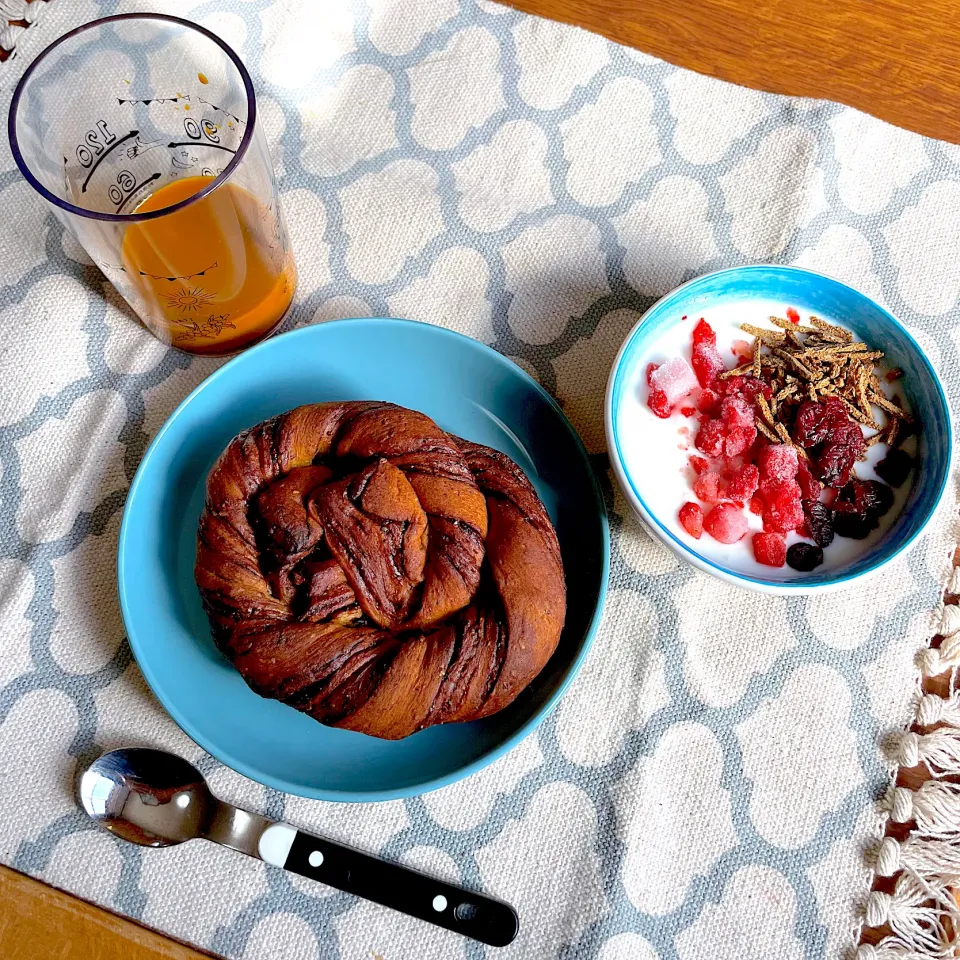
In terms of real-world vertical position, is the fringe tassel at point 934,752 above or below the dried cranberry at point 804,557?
below

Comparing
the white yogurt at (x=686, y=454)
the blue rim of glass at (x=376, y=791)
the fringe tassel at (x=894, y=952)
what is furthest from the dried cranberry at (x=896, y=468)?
the fringe tassel at (x=894, y=952)

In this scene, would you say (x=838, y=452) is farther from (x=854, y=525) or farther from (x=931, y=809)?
(x=931, y=809)

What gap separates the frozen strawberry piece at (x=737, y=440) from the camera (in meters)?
0.94

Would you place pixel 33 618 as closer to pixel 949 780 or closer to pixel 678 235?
pixel 678 235

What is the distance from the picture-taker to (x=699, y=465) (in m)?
0.95

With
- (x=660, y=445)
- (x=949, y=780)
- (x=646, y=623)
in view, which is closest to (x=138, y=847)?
(x=646, y=623)

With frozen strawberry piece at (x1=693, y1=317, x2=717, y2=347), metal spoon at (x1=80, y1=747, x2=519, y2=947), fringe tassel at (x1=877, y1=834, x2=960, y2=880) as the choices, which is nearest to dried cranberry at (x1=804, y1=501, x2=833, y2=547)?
frozen strawberry piece at (x1=693, y1=317, x2=717, y2=347)

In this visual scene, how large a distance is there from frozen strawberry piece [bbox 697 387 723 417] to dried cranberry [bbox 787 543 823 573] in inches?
6.8

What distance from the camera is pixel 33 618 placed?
97cm

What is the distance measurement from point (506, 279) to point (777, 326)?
0.34 metres

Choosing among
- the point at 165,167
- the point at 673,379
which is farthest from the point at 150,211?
the point at 673,379

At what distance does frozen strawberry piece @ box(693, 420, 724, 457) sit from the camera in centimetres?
94

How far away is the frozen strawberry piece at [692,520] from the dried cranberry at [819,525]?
0.12 metres

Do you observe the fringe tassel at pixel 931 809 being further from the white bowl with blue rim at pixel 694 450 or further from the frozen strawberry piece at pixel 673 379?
the frozen strawberry piece at pixel 673 379
